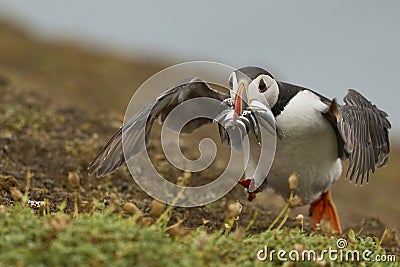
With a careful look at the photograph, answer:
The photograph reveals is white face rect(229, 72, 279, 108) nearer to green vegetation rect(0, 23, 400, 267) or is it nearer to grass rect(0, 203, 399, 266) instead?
green vegetation rect(0, 23, 400, 267)

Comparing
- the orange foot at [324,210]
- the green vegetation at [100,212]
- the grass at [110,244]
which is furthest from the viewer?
the orange foot at [324,210]

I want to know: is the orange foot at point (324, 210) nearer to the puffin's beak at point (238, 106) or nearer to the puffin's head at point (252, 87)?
the puffin's head at point (252, 87)

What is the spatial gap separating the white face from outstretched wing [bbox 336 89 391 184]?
52 cm

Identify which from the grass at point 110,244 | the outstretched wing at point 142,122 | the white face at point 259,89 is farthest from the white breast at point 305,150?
the grass at point 110,244

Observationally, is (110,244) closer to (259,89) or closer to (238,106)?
(238,106)

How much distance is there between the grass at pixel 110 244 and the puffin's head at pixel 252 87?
1384mm

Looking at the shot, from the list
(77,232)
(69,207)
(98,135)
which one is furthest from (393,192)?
(77,232)

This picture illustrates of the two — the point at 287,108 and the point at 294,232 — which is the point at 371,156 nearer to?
the point at 287,108

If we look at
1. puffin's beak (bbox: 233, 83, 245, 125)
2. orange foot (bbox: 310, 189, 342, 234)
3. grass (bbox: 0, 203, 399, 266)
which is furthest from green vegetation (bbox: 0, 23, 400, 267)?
puffin's beak (bbox: 233, 83, 245, 125)

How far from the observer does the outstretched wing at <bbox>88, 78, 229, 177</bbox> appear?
5.59m

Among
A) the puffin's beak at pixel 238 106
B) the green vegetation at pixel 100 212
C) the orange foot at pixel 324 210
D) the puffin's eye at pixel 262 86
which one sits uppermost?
the puffin's eye at pixel 262 86

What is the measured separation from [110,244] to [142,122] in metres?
2.43

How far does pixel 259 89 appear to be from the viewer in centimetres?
540

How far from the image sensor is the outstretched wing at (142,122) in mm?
5586
